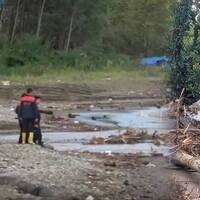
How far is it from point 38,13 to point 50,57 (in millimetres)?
4840

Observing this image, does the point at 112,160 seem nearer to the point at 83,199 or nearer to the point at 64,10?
the point at 83,199

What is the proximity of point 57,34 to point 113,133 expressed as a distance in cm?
4737

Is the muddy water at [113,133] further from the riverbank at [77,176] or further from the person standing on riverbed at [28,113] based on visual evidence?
the riverbank at [77,176]

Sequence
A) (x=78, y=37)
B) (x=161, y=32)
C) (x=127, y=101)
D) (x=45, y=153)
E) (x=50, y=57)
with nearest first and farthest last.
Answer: (x=45, y=153) < (x=127, y=101) < (x=50, y=57) < (x=78, y=37) < (x=161, y=32)

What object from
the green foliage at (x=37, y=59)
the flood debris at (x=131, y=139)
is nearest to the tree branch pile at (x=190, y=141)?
the flood debris at (x=131, y=139)

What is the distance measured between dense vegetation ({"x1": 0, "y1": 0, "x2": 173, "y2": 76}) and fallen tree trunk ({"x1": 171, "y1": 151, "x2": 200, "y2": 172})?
1594 inches

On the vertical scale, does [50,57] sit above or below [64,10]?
below

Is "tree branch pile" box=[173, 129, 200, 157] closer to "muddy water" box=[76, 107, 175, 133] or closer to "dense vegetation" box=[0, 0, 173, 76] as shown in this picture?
"muddy water" box=[76, 107, 175, 133]

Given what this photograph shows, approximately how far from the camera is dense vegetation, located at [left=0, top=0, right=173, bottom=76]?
61406 millimetres

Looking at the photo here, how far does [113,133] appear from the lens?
991 inches

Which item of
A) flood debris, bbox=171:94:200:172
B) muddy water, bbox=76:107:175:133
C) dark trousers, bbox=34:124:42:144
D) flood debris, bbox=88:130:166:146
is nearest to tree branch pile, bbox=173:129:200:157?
flood debris, bbox=171:94:200:172

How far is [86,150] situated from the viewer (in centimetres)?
2041

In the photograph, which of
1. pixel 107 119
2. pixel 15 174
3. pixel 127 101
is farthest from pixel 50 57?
pixel 15 174

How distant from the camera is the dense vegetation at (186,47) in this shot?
32.4 metres
